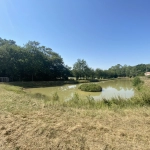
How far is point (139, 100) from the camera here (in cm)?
654

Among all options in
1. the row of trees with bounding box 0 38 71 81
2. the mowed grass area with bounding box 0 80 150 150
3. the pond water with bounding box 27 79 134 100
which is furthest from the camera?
the row of trees with bounding box 0 38 71 81

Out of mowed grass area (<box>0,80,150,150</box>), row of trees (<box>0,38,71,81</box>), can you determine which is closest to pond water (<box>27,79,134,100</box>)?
mowed grass area (<box>0,80,150,150</box>)

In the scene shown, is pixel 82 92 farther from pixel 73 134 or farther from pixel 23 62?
pixel 23 62

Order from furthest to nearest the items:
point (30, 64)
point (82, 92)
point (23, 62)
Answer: point (30, 64), point (23, 62), point (82, 92)

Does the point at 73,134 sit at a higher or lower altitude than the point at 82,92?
higher

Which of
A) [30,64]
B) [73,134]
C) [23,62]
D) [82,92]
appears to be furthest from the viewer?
[30,64]

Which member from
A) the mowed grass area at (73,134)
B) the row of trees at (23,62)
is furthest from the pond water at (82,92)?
the row of trees at (23,62)

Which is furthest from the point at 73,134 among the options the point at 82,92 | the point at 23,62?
the point at 23,62

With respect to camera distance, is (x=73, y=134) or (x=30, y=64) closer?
(x=73, y=134)

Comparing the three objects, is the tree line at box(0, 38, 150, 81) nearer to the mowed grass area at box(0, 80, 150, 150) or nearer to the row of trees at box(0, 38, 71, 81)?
the row of trees at box(0, 38, 71, 81)

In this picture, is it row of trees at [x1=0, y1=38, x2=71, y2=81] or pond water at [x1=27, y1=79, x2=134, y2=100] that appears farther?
row of trees at [x1=0, y1=38, x2=71, y2=81]

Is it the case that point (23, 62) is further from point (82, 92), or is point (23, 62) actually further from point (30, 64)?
point (82, 92)

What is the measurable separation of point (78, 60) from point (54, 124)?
4098 cm

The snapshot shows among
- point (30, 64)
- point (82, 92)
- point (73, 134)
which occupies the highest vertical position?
point (30, 64)
